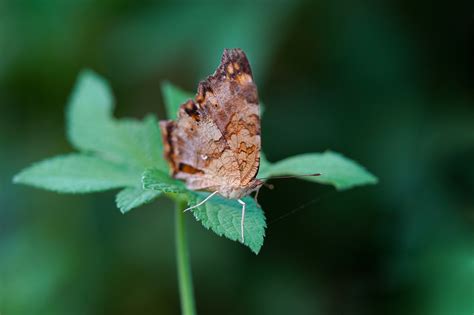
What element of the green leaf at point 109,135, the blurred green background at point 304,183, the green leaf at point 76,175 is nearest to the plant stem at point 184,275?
the green leaf at point 76,175

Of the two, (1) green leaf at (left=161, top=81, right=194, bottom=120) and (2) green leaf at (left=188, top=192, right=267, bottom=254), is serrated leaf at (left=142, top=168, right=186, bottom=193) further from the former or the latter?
(1) green leaf at (left=161, top=81, right=194, bottom=120)

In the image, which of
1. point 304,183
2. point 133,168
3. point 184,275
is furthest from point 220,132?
point 304,183

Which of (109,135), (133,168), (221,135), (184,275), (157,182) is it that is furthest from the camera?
(109,135)

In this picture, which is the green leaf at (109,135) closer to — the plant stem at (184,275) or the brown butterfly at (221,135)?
the brown butterfly at (221,135)

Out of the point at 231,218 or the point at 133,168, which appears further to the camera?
the point at 133,168

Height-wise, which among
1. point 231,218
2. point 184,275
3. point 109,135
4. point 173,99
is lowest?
point 184,275

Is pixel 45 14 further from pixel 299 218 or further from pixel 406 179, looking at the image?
pixel 406 179

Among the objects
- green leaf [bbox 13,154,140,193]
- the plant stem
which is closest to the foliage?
green leaf [bbox 13,154,140,193]

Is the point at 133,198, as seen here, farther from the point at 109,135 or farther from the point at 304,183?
the point at 304,183
